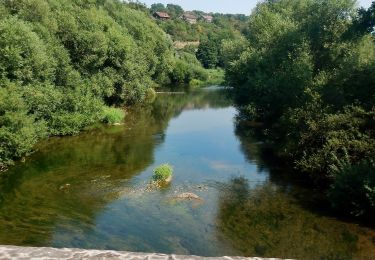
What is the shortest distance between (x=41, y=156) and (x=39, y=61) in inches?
324

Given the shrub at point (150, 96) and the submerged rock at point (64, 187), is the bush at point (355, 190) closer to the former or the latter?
the submerged rock at point (64, 187)

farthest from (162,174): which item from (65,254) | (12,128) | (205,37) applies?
(205,37)

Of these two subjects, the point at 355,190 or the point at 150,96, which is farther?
the point at 150,96

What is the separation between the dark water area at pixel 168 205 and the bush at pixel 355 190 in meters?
A: 0.92

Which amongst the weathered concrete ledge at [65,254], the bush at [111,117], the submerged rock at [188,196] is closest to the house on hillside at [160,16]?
the bush at [111,117]

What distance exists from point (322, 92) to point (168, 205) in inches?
535

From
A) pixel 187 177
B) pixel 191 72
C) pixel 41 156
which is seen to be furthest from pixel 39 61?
pixel 191 72

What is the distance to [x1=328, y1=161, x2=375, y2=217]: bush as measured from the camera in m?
20.1

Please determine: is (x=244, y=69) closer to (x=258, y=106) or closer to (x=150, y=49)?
(x=258, y=106)

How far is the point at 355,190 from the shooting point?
20.9 m

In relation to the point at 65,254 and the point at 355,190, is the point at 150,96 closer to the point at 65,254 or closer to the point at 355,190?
the point at 355,190

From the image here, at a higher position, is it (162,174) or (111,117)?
(111,117)

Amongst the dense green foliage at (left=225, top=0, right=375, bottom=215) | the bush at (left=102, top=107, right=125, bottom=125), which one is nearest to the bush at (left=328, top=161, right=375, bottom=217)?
the dense green foliage at (left=225, top=0, right=375, bottom=215)

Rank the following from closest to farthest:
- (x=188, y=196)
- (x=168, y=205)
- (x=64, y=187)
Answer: (x=168, y=205) → (x=188, y=196) → (x=64, y=187)
